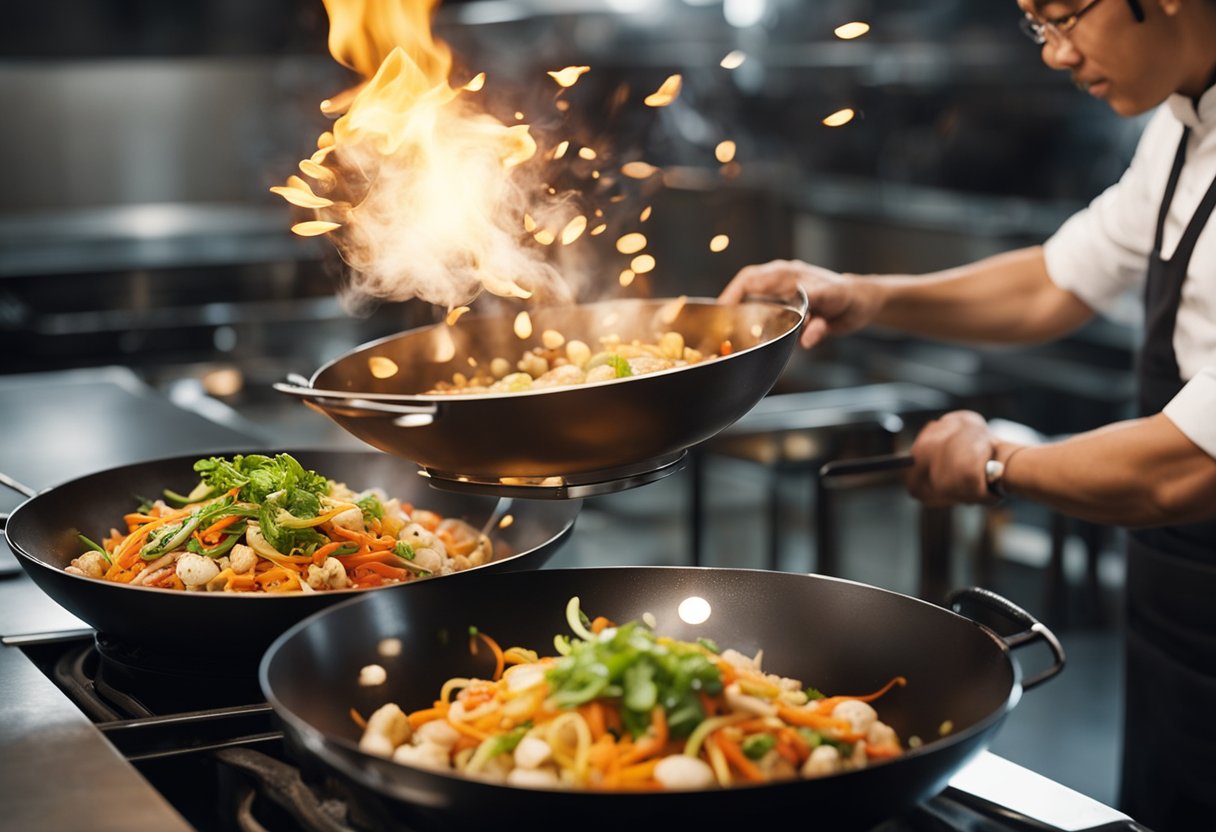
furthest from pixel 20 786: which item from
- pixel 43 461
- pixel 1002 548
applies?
pixel 1002 548

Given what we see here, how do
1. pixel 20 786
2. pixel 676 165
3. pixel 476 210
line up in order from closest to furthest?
pixel 20 786
pixel 476 210
pixel 676 165

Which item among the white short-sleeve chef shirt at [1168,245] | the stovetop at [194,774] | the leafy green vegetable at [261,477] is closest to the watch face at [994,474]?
the white short-sleeve chef shirt at [1168,245]

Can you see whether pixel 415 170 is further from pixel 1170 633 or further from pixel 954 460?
pixel 1170 633

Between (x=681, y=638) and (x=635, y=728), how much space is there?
0.27 metres

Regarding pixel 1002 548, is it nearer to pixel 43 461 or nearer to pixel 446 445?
pixel 43 461

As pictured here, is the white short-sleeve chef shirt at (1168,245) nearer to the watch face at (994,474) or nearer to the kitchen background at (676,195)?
the watch face at (994,474)

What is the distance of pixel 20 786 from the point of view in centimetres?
108

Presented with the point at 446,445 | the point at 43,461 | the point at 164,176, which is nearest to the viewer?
the point at 446,445

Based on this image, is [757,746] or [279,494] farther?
[279,494]

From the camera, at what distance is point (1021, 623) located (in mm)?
1193

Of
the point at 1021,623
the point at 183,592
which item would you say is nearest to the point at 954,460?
the point at 1021,623

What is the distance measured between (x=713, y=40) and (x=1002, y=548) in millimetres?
4287

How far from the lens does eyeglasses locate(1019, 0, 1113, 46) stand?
1839mm

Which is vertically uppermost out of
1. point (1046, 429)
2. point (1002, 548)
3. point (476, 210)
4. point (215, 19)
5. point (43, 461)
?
point (215, 19)
